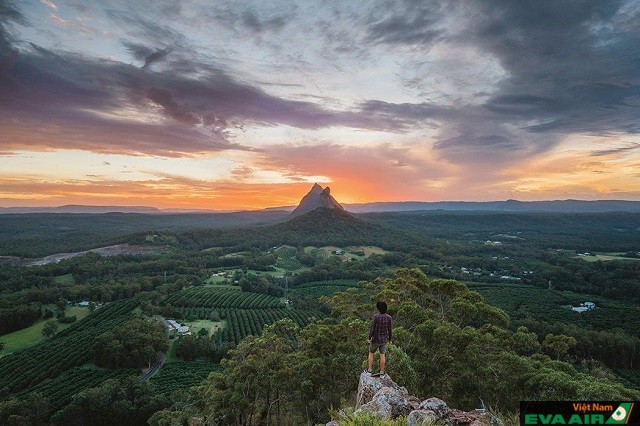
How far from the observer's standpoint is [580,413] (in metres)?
5.86

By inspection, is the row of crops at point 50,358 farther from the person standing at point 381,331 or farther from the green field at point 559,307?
the green field at point 559,307

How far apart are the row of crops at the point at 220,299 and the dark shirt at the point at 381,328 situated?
292ft

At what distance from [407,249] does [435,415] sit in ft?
528

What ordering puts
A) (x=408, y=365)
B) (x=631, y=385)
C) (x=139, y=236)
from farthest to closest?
(x=139, y=236), (x=631, y=385), (x=408, y=365)

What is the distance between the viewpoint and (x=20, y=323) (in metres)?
77.8

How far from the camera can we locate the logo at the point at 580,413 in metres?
5.78

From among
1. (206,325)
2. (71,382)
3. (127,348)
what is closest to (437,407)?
(71,382)

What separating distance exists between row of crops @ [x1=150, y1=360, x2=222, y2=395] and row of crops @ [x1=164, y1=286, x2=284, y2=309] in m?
33.4

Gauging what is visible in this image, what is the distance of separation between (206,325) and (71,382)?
28.9 meters

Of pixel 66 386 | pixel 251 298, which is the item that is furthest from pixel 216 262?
pixel 66 386

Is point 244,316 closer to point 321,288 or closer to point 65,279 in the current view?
point 321,288

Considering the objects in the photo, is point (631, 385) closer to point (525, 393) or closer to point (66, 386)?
point (525, 393)

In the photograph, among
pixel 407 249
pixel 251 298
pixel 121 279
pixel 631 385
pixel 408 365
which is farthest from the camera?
pixel 407 249

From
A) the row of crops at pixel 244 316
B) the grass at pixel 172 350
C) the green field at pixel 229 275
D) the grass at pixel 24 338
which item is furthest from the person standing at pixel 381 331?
the green field at pixel 229 275
